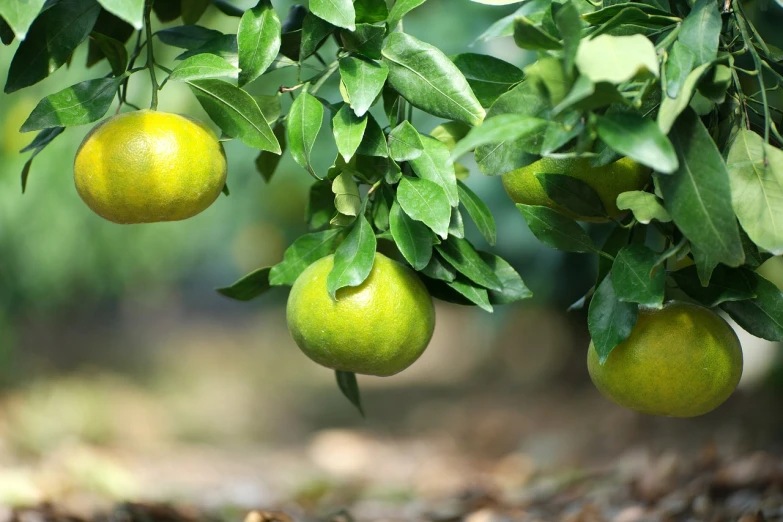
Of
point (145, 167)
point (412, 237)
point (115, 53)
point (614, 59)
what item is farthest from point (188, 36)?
point (614, 59)

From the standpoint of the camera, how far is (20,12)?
1.48ft

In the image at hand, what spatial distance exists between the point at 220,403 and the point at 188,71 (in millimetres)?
2200

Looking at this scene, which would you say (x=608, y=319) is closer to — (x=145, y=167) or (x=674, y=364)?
(x=674, y=364)

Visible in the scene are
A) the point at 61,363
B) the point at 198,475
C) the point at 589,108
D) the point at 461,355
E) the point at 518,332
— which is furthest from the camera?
the point at 461,355

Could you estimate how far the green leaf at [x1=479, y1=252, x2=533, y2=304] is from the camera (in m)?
0.61

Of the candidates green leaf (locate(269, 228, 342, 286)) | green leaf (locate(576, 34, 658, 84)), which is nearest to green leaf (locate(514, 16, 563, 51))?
green leaf (locate(576, 34, 658, 84))

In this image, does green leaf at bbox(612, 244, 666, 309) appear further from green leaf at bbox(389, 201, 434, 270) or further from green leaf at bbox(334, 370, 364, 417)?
green leaf at bbox(334, 370, 364, 417)

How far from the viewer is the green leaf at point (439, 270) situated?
0.58 metres

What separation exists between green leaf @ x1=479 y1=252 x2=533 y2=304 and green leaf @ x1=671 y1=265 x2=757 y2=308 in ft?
0.39

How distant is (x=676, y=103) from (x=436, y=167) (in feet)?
0.60

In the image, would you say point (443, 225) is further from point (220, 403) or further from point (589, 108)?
point (220, 403)

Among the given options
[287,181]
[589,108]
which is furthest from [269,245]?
[589,108]

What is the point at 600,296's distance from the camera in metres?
0.53

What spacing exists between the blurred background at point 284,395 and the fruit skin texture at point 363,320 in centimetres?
42
